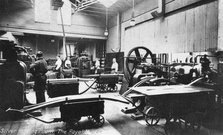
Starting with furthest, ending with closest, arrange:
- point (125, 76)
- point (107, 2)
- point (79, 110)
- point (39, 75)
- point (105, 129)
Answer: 1. point (107, 2)
2. point (125, 76)
3. point (39, 75)
4. point (105, 129)
5. point (79, 110)

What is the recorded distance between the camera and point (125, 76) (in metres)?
5.88

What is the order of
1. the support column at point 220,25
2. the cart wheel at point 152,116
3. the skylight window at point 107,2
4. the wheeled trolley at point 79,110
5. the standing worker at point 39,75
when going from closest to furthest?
the wheeled trolley at point 79,110 → the cart wheel at point 152,116 → the standing worker at point 39,75 → the support column at point 220,25 → the skylight window at point 107,2

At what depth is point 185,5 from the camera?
7691 millimetres

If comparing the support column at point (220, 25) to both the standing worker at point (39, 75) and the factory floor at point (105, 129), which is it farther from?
the standing worker at point (39, 75)

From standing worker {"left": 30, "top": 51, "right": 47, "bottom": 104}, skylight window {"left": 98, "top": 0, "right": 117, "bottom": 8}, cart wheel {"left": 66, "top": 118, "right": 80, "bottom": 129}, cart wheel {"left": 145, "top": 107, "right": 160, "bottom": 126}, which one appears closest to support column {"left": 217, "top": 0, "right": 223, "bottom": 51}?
cart wheel {"left": 145, "top": 107, "right": 160, "bottom": 126}

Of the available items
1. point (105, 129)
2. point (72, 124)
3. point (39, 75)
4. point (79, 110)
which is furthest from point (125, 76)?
point (39, 75)

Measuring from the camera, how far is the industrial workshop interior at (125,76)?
375cm

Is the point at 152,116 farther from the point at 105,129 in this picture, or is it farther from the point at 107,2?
the point at 107,2

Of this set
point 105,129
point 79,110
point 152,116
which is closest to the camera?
point 79,110

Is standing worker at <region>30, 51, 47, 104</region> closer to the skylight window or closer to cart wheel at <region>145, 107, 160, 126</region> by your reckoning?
Answer: cart wheel at <region>145, 107, 160, 126</region>

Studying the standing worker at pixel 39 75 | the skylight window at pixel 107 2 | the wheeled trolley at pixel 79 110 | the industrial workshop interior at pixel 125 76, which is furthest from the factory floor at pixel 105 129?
the skylight window at pixel 107 2

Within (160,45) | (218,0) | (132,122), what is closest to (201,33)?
(218,0)

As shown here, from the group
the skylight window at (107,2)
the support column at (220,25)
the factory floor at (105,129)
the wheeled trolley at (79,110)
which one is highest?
the skylight window at (107,2)

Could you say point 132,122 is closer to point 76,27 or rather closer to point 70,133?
point 70,133
